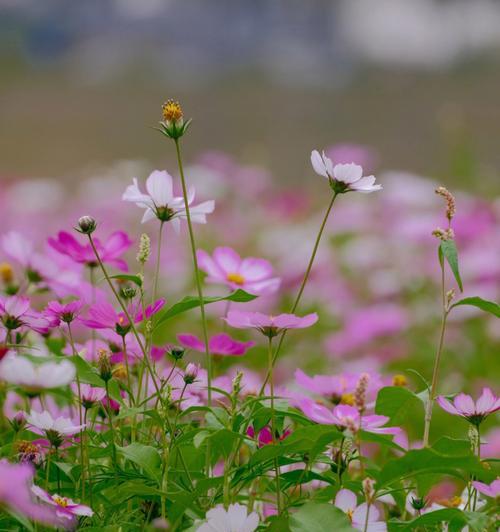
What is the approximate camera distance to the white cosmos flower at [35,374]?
56 centimetres

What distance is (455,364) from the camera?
81.6 inches

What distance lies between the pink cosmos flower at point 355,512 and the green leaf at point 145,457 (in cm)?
13

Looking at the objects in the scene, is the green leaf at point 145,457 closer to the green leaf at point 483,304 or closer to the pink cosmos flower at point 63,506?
the pink cosmos flower at point 63,506

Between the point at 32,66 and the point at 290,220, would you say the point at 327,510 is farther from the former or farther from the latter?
the point at 32,66

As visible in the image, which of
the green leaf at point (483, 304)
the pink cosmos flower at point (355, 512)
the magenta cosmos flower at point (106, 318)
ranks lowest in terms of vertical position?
the pink cosmos flower at point (355, 512)

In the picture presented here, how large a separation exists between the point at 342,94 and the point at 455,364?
23.0 ft

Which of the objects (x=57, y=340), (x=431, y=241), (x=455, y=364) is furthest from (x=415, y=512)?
(x=431, y=241)

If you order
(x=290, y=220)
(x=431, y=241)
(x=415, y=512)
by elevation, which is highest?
(x=415, y=512)

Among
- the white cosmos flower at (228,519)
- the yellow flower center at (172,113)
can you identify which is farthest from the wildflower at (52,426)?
the yellow flower center at (172,113)

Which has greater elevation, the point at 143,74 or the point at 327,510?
the point at 327,510

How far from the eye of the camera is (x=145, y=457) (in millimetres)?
622

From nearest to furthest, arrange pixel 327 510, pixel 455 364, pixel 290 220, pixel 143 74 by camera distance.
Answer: pixel 327 510 → pixel 455 364 → pixel 290 220 → pixel 143 74

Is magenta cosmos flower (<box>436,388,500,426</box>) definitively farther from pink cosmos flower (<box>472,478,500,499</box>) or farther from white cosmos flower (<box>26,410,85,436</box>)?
white cosmos flower (<box>26,410,85,436</box>)

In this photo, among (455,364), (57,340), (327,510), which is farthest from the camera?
(455,364)
